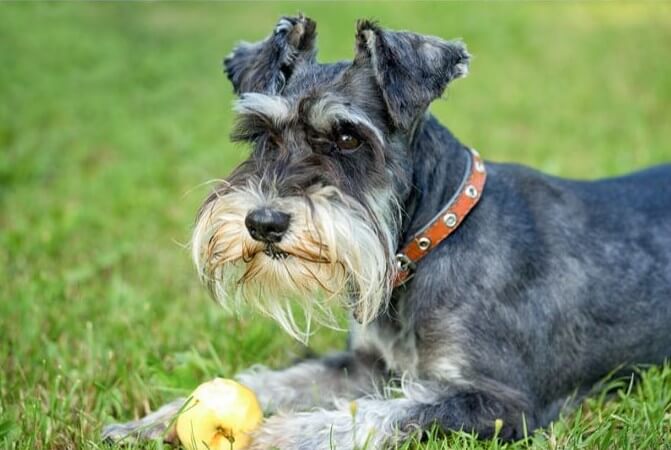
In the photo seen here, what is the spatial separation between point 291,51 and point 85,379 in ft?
6.14

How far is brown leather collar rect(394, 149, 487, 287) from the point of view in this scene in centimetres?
396

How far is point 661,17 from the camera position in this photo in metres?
13.6

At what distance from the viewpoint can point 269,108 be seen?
3.72 metres

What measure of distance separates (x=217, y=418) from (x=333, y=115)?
1303 millimetres

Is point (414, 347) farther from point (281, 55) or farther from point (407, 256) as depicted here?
point (281, 55)

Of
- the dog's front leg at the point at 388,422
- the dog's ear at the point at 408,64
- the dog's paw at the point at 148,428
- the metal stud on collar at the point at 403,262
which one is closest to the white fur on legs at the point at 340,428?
the dog's front leg at the point at 388,422

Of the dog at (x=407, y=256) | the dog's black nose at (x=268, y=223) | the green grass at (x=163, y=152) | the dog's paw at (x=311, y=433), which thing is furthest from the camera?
the green grass at (x=163, y=152)

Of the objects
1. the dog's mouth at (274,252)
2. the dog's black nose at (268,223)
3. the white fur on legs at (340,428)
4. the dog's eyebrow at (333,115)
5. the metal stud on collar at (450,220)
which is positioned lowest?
the white fur on legs at (340,428)

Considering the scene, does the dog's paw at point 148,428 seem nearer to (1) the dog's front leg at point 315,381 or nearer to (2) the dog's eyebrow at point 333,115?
(1) the dog's front leg at point 315,381

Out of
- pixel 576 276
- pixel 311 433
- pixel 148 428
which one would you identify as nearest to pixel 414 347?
pixel 311 433

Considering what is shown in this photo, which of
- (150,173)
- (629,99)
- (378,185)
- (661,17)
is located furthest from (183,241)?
(661,17)

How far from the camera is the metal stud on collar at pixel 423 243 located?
3.96 m

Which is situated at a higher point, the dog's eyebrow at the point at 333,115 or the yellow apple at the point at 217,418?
the dog's eyebrow at the point at 333,115

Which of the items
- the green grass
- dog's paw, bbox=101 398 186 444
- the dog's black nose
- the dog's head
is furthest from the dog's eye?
dog's paw, bbox=101 398 186 444
